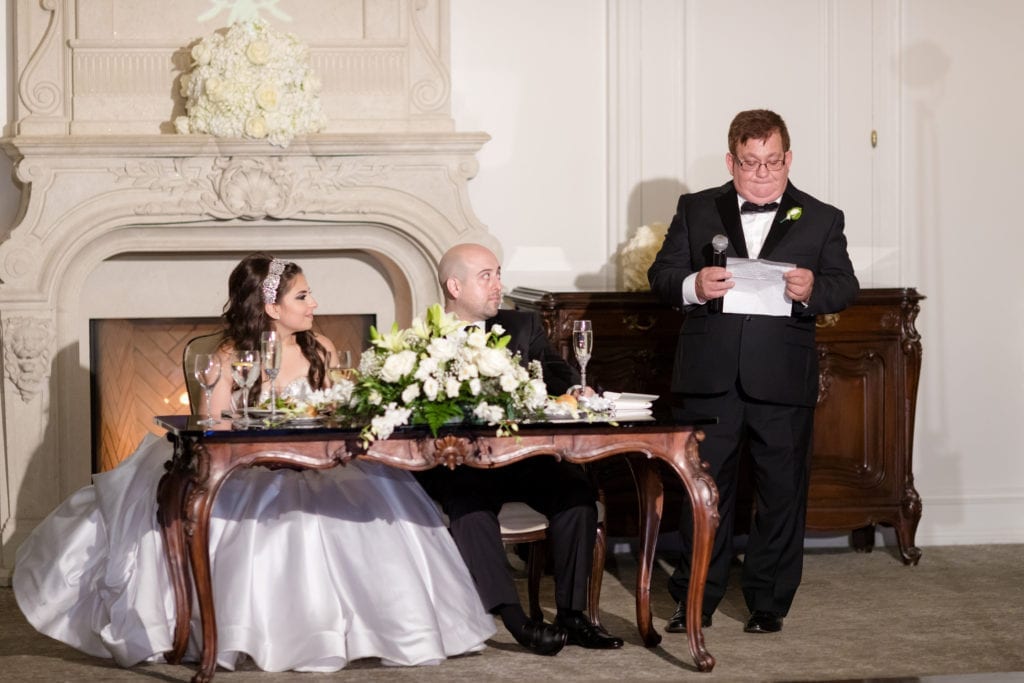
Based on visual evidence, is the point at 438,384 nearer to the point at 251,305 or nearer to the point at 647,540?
the point at 647,540

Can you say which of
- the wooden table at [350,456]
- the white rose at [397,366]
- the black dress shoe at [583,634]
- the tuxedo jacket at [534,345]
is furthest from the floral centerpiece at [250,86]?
the black dress shoe at [583,634]

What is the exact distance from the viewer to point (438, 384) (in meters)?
4.11

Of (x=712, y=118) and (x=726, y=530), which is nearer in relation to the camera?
(x=726, y=530)

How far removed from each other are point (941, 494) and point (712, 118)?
2.17 m

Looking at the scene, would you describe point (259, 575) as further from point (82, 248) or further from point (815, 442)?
point (815, 442)

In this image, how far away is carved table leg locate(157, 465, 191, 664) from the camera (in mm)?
4258

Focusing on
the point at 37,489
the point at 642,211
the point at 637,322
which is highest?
the point at 642,211

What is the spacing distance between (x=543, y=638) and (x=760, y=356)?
127cm

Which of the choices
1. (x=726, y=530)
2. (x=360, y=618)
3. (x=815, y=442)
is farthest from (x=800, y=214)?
(x=360, y=618)

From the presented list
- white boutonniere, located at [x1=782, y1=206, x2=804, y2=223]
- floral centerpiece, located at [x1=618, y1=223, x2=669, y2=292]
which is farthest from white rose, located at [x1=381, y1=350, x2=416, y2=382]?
floral centerpiece, located at [x1=618, y1=223, x2=669, y2=292]

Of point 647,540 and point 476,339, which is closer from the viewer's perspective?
point 476,339

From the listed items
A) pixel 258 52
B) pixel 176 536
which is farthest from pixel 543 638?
pixel 258 52

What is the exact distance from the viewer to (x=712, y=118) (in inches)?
263

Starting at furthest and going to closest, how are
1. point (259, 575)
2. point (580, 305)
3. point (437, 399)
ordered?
1. point (580, 305)
2. point (259, 575)
3. point (437, 399)
